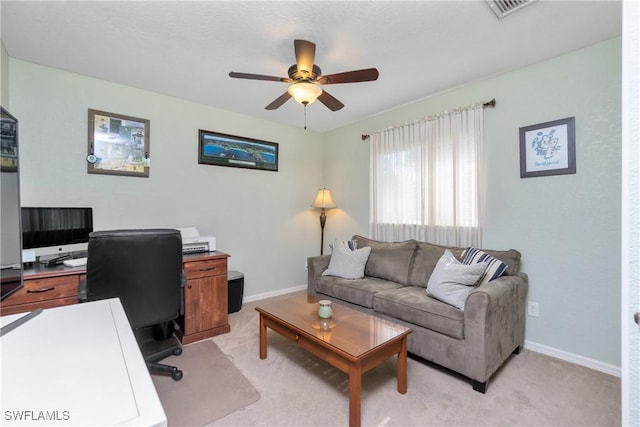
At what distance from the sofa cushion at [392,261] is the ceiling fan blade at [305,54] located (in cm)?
202

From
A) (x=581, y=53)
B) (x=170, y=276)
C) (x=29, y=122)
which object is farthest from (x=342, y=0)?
(x=29, y=122)

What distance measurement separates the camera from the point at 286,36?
2.12 metres

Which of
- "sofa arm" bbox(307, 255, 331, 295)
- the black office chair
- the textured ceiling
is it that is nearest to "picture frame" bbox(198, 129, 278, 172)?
the textured ceiling

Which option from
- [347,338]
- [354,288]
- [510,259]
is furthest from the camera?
[354,288]

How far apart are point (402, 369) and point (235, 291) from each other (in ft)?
7.02

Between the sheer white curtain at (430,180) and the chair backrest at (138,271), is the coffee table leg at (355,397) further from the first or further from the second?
the sheer white curtain at (430,180)

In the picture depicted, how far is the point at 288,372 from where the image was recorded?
2.15m

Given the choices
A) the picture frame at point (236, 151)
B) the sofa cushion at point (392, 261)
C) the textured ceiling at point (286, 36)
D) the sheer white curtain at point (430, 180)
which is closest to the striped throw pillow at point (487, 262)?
the sheer white curtain at point (430, 180)

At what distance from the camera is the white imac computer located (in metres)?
2.15

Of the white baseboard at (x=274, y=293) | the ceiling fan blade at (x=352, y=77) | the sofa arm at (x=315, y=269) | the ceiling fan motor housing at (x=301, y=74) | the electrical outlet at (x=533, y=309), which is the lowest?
the white baseboard at (x=274, y=293)

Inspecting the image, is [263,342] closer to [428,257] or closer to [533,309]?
[428,257]

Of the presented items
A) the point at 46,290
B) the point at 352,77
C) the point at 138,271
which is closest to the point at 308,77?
the point at 352,77

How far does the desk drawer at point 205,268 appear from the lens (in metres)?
2.66

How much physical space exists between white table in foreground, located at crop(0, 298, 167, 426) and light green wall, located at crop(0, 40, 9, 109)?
2.38 m
